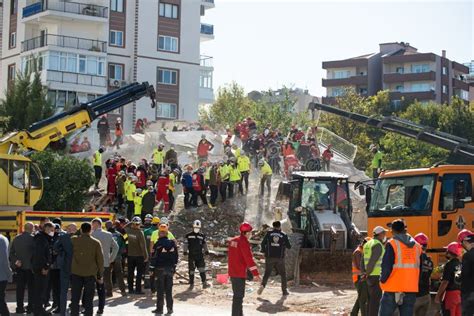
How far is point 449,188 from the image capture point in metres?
19.2

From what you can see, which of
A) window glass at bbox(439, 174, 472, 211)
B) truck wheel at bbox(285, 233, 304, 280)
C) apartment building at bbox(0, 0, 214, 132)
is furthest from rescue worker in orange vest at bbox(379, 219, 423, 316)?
apartment building at bbox(0, 0, 214, 132)

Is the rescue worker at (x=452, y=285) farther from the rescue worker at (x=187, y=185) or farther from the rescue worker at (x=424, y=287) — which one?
the rescue worker at (x=187, y=185)

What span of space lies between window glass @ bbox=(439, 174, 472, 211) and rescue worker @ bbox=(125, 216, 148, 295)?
279 inches

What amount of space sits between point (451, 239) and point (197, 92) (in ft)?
168

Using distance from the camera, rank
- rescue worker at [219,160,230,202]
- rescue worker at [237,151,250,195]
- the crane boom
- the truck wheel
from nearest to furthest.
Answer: the crane boom → the truck wheel → rescue worker at [219,160,230,202] → rescue worker at [237,151,250,195]

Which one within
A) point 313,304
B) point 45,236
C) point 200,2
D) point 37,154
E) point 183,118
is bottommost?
point 313,304

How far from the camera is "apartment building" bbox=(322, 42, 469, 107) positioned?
96.9 metres

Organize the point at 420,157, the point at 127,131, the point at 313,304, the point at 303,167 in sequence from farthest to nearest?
1. the point at 127,131
2. the point at 420,157
3. the point at 303,167
4. the point at 313,304

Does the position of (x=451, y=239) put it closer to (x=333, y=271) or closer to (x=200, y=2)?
(x=333, y=271)

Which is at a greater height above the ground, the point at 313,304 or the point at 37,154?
the point at 37,154

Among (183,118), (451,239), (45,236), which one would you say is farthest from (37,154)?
(183,118)

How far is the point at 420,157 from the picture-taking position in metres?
56.9

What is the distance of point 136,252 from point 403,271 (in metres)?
9.98

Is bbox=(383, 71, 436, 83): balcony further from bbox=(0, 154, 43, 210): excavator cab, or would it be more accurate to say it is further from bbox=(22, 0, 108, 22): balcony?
bbox=(0, 154, 43, 210): excavator cab
